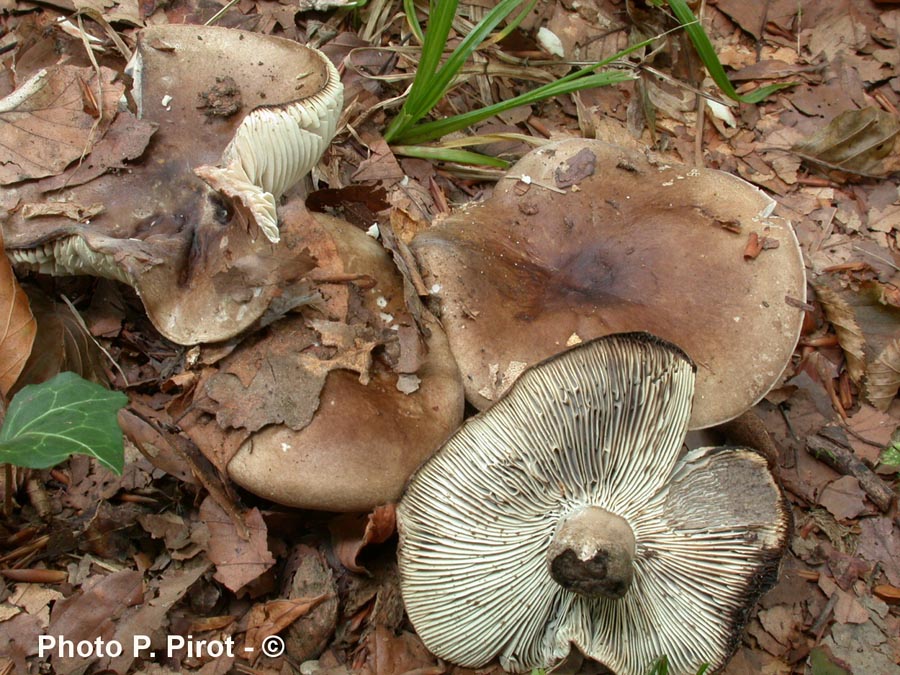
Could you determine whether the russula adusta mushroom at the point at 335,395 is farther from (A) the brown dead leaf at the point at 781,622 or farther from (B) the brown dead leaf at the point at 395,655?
(A) the brown dead leaf at the point at 781,622

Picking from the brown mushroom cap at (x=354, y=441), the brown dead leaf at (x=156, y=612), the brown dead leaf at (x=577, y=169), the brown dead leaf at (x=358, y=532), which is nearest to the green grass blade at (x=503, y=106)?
the brown dead leaf at (x=577, y=169)

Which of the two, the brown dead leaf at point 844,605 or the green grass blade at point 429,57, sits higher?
the green grass blade at point 429,57

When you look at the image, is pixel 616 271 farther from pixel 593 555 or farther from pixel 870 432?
pixel 870 432

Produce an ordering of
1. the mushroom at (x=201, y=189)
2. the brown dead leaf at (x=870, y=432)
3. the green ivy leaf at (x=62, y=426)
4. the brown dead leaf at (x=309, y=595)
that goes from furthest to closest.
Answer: the brown dead leaf at (x=870, y=432) → the brown dead leaf at (x=309, y=595) → the mushroom at (x=201, y=189) → the green ivy leaf at (x=62, y=426)

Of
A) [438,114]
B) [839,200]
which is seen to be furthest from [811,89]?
[438,114]

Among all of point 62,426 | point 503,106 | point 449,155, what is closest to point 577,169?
point 503,106

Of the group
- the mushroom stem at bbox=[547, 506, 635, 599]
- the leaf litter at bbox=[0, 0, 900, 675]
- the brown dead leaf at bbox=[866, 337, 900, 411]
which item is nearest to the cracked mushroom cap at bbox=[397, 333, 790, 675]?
the mushroom stem at bbox=[547, 506, 635, 599]
